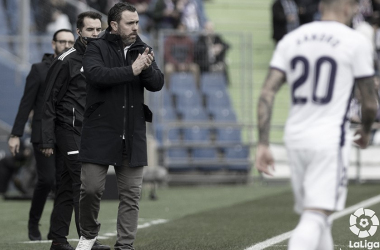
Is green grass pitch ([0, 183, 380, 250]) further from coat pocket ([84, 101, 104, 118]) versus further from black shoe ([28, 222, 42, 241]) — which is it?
coat pocket ([84, 101, 104, 118])

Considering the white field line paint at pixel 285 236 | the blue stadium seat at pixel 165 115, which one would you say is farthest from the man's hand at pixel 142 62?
the blue stadium seat at pixel 165 115

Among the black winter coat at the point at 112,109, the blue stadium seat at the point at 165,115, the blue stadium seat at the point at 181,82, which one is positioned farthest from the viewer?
the blue stadium seat at the point at 181,82

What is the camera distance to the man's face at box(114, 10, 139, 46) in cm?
738

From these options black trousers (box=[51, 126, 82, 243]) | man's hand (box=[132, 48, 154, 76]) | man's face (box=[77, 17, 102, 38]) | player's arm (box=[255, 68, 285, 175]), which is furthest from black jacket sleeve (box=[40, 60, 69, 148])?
player's arm (box=[255, 68, 285, 175])

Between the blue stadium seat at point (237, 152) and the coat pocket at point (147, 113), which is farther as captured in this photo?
the blue stadium seat at point (237, 152)

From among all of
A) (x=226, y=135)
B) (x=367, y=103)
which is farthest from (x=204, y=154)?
(x=367, y=103)

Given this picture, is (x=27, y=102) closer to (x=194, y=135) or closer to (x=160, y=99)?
(x=160, y=99)

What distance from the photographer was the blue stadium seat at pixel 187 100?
20078mm

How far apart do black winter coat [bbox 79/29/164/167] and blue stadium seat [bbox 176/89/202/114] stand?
12.5 metres

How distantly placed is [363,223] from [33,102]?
3.98m

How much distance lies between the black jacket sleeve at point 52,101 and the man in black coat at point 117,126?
3.25 feet

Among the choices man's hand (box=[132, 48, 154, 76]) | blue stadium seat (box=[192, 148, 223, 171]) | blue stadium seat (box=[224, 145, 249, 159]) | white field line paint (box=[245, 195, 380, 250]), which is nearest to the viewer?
man's hand (box=[132, 48, 154, 76])

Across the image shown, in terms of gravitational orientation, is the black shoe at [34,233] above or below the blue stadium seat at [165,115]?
below

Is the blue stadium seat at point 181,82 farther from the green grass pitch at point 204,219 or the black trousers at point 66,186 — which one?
the black trousers at point 66,186
